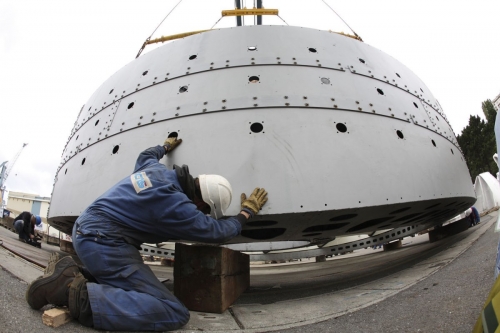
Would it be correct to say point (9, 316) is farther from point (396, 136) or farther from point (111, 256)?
point (396, 136)

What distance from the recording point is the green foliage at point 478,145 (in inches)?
834

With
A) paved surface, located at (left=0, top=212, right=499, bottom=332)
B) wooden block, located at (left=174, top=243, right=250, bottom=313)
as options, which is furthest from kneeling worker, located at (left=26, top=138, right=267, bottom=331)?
wooden block, located at (left=174, top=243, right=250, bottom=313)

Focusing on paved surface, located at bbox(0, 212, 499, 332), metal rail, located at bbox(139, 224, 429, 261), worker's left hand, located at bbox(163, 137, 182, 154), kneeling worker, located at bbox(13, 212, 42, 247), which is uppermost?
worker's left hand, located at bbox(163, 137, 182, 154)

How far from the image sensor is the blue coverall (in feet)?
6.31

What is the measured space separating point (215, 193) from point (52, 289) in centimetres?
127

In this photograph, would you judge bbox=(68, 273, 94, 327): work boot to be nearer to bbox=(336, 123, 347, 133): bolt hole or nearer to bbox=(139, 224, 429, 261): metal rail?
bbox=(336, 123, 347, 133): bolt hole

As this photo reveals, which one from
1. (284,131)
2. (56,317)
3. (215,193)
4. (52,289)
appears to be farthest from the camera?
(284,131)

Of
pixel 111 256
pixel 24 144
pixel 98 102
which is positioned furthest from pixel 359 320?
pixel 24 144

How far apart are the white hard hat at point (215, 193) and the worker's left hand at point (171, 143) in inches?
36.0

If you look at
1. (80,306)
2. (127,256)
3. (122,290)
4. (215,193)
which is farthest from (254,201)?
(80,306)

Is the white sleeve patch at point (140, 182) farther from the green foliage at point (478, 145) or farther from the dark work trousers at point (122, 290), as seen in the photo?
the green foliage at point (478, 145)

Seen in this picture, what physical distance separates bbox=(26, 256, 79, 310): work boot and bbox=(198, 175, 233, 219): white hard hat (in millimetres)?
1084

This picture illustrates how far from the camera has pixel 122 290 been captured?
199cm

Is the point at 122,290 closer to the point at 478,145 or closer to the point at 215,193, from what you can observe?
the point at 215,193
